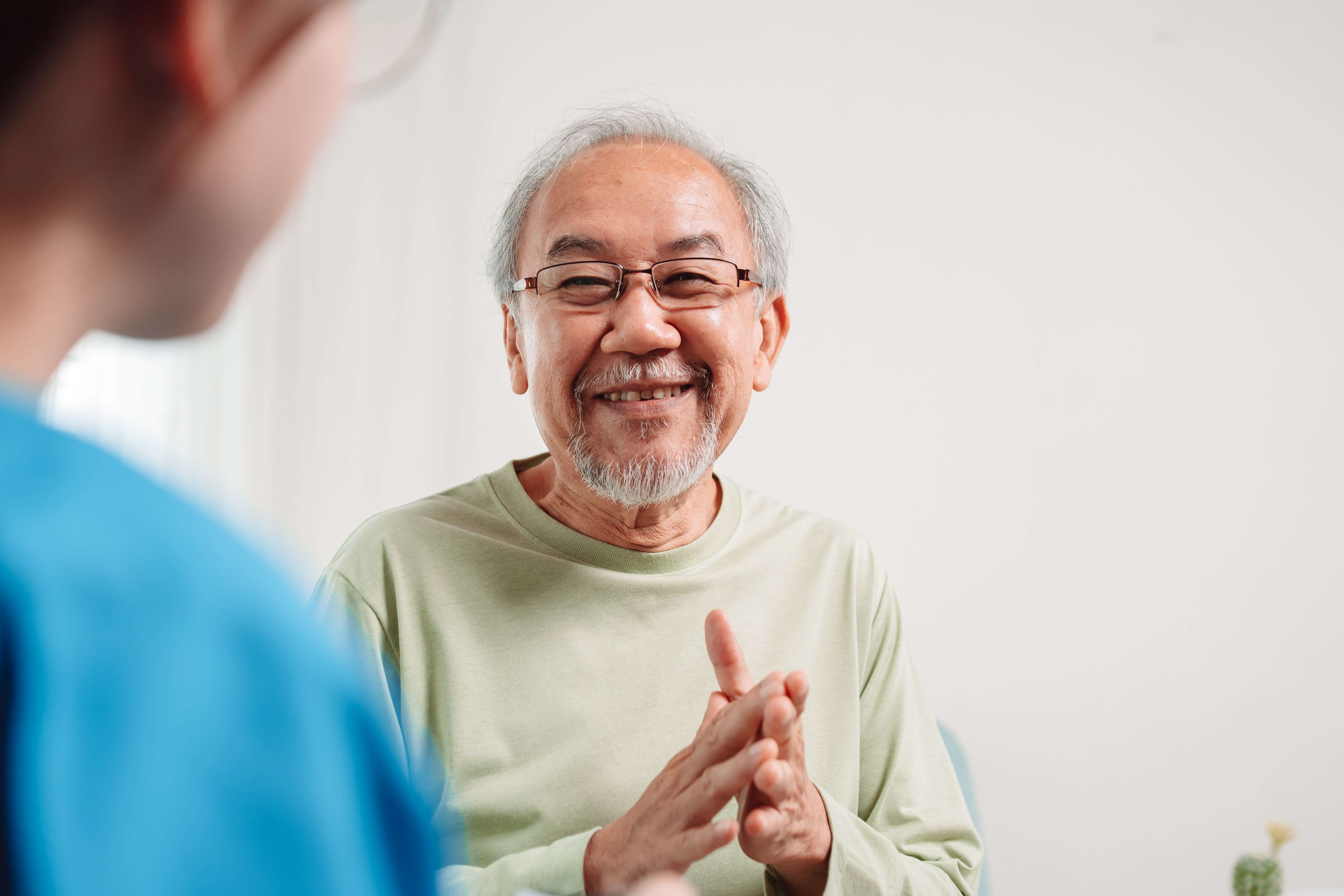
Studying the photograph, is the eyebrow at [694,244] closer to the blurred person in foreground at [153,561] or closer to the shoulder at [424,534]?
the shoulder at [424,534]

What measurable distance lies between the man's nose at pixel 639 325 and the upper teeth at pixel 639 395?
0.19 ft

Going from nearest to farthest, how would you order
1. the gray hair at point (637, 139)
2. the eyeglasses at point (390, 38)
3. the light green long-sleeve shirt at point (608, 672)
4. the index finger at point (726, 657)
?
1. the eyeglasses at point (390, 38)
2. the index finger at point (726, 657)
3. the light green long-sleeve shirt at point (608, 672)
4. the gray hair at point (637, 139)

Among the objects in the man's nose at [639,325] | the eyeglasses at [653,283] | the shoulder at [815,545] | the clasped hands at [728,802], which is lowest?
the clasped hands at [728,802]

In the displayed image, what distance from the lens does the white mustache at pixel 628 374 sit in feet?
4.46

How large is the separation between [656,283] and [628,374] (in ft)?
0.45

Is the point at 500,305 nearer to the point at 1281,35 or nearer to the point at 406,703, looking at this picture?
the point at 406,703

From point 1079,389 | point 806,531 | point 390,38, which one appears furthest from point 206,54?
point 1079,389

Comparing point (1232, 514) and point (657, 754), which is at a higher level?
point (1232, 514)

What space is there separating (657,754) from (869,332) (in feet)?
4.54

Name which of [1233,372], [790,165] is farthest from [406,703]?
[1233,372]

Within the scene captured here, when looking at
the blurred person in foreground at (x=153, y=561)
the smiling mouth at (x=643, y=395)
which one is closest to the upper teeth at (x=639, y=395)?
the smiling mouth at (x=643, y=395)

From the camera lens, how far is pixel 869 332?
2.37m

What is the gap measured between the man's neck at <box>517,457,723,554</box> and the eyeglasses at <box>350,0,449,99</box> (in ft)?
3.11

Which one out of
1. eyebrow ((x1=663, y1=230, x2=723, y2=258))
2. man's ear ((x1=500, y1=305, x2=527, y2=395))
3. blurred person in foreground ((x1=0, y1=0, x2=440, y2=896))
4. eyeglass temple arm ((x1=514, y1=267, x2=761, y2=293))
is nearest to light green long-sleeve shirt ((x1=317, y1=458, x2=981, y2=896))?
man's ear ((x1=500, y1=305, x2=527, y2=395))
